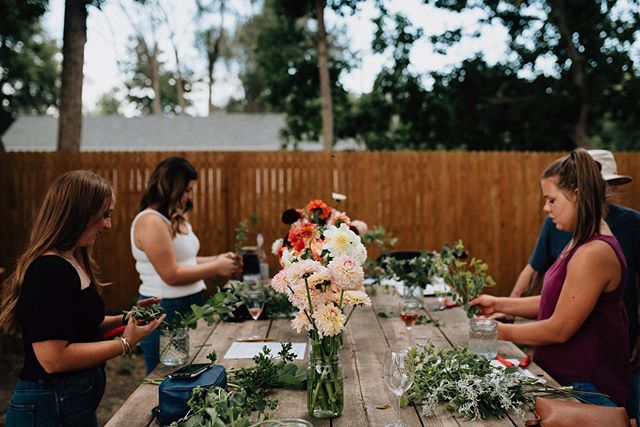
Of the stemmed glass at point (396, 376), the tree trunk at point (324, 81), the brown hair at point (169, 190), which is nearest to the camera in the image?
the stemmed glass at point (396, 376)

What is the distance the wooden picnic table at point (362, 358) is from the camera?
1.77 m

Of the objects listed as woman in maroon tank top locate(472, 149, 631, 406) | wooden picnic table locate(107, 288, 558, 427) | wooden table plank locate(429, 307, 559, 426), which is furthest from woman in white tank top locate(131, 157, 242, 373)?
woman in maroon tank top locate(472, 149, 631, 406)

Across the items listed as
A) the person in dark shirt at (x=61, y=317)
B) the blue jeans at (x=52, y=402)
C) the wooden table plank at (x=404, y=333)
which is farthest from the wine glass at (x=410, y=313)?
the blue jeans at (x=52, y=402)

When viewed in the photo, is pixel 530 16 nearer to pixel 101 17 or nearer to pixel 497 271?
pixel 497 271

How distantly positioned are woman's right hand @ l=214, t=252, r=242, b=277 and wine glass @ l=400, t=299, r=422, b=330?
1018mm

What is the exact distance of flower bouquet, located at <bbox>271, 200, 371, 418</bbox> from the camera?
167 centimetres

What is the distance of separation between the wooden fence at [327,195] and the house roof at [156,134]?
13.3 meters

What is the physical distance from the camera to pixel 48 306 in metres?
1.84

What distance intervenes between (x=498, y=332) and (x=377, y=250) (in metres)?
4.93

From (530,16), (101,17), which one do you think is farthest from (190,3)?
(530,16)

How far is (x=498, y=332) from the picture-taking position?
243 centimetres

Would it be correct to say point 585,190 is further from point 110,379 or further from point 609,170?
point 110,379

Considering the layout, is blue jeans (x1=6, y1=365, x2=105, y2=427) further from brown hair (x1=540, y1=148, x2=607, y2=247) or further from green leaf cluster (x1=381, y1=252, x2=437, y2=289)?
brown hair (x1=540, y1=148, x2=607, y2=247)

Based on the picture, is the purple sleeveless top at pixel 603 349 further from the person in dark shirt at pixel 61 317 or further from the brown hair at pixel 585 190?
the person in dark shirt at pixel 61 317
